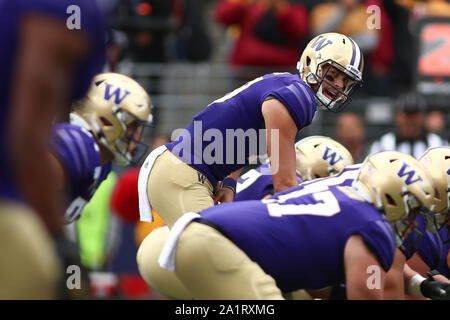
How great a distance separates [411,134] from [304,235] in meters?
4.71

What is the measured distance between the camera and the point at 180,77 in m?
10.2

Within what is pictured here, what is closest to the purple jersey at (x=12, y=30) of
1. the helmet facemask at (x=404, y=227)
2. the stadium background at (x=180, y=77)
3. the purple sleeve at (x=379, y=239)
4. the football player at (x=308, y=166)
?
the purple sleeve at (x=379, y=239)

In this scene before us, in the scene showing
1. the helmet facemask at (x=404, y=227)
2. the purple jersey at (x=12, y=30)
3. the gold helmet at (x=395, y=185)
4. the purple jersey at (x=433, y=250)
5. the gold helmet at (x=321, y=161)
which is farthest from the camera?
the gold helmet at (x=321, y=161)

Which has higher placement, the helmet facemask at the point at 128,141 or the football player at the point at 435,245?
the helmet facemask at the point at 128,141

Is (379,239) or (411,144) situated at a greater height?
(411,144)

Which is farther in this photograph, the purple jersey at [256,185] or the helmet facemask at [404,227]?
the purple jersey at [256,185]

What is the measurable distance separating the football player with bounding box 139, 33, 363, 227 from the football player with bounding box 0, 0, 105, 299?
2.71m

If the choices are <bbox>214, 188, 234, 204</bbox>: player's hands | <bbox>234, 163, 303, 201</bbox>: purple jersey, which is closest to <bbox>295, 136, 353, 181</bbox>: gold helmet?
<bbox>234, 163, 303, 201</bbox>: purple jersey

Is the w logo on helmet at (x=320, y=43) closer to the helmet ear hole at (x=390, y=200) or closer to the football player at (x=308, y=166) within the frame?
the football player at (x=308, y=166)

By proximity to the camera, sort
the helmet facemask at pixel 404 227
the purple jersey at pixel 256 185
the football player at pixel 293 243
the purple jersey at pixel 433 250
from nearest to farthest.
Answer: the football player at pixel 293 243
the helmet facemask at pixel 404 227
the purple jersey at pixel 433 250
the purple jersey at pixel 256 185

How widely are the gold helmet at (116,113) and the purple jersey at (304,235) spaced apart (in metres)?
1.60

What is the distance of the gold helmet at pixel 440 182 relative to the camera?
5034mm

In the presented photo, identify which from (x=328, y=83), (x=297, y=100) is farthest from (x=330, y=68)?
(x=297, y=100)

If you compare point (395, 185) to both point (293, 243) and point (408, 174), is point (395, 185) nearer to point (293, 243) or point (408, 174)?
point (408, 174)
